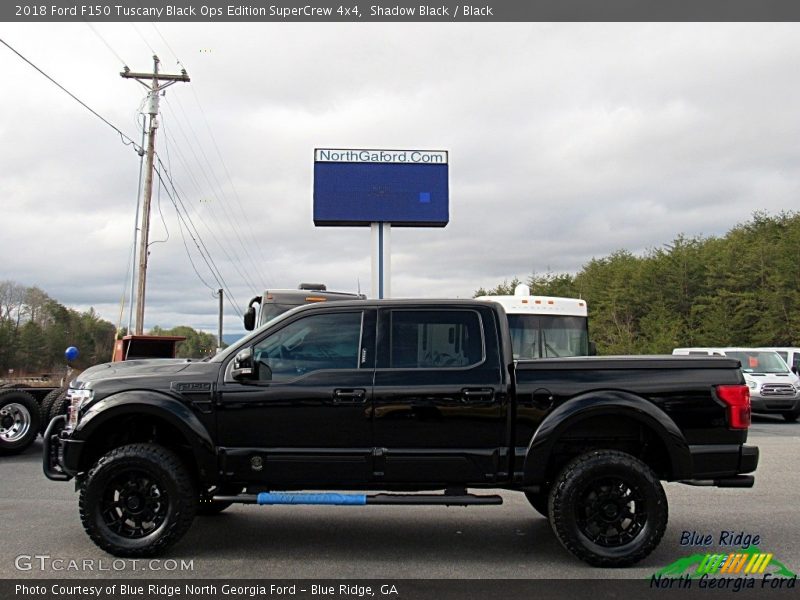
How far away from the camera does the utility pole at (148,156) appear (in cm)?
2472

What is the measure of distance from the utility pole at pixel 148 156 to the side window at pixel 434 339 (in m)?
20.6

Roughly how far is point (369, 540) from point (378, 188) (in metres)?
18.2

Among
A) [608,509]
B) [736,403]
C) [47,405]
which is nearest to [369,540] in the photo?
[608,509]

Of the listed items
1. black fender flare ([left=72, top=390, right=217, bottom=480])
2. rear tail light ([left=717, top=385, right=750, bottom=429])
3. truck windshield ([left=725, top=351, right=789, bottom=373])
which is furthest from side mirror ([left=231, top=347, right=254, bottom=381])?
truck windshield ([left=725, top=351, right=789, bottom=373])

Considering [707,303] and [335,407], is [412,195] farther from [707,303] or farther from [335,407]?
[707,303]

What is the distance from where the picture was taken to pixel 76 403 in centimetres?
588

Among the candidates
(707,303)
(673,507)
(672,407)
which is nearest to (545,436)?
(672,407)

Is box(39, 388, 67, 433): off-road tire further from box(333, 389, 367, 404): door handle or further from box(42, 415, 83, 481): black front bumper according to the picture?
box(333, 389, 367, 404): door handle

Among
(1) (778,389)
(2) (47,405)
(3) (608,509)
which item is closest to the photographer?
(3) (608,509)

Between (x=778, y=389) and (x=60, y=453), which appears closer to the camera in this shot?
(x=60, y=453)

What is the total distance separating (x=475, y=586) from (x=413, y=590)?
0.44 metres

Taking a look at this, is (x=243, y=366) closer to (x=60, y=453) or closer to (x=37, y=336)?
(x=60, y=453)

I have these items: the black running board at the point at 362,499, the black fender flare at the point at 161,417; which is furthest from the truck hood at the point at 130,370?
the black running board at the point at 362,499

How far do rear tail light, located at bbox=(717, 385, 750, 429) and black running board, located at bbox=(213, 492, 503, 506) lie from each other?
6.12 ft
